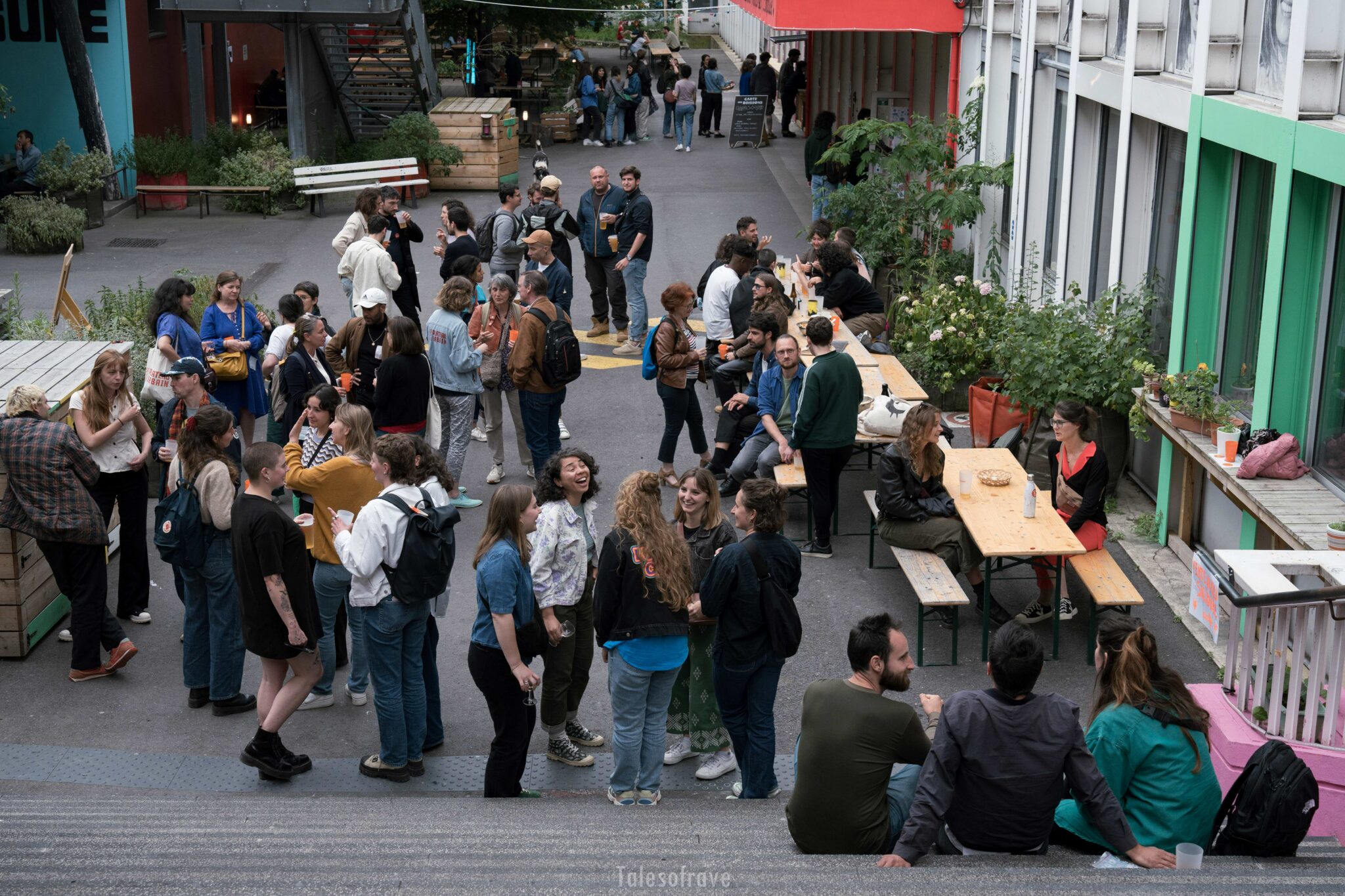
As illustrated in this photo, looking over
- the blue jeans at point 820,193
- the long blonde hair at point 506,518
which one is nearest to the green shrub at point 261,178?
the blue jeans at point 820,193

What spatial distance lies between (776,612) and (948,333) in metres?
6.62

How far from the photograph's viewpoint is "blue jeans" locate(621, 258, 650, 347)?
14531mm

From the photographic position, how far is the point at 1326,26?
7586mm

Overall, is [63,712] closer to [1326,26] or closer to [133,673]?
[133,673]

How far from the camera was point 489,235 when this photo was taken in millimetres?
14273

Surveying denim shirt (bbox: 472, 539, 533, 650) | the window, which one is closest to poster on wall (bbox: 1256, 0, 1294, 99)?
the window

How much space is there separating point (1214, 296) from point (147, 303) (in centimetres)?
937

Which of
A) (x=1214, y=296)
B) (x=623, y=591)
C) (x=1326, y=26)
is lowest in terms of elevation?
(x=623, y=591)

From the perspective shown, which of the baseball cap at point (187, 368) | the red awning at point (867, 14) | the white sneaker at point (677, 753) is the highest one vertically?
the red awning at point (867, 14)

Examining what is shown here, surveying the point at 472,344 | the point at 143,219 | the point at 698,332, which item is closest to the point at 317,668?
the point at 472,344

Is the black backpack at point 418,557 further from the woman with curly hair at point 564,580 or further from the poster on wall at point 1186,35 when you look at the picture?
the poster on wall at point 1186,35

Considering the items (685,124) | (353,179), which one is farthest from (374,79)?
(685,124)

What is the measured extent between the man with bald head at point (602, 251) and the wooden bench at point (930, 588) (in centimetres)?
653

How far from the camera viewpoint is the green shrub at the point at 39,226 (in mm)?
19078
